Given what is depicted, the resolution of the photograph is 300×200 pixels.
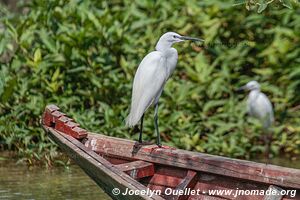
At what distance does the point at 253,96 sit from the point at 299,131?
64cm

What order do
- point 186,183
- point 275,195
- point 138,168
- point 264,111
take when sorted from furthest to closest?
point 264,111, point 138,168, point 186,183, point 275,195

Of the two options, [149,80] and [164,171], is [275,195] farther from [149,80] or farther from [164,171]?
[149,80]

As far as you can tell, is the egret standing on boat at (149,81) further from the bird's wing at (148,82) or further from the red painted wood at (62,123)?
the red painted wood at (62,123)

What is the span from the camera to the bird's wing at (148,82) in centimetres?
575

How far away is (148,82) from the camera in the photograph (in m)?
5.76

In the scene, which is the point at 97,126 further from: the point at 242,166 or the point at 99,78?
the point at 242,166

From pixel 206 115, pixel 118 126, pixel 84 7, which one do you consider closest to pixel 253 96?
pixel 206 115

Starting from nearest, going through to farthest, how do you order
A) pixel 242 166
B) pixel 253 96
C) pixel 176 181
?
pixel 242 166, pixel 176 181, pixel 253 96

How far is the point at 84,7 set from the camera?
9484mm

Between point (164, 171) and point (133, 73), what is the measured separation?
11.7ft

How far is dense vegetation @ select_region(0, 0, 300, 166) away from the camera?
835 centimetres

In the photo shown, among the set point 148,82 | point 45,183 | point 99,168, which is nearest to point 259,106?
point 45,183

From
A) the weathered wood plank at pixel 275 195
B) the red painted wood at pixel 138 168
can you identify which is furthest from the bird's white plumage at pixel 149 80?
the weathered wood plank at pixel 275 195

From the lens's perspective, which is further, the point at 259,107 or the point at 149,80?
the point at 259,107
